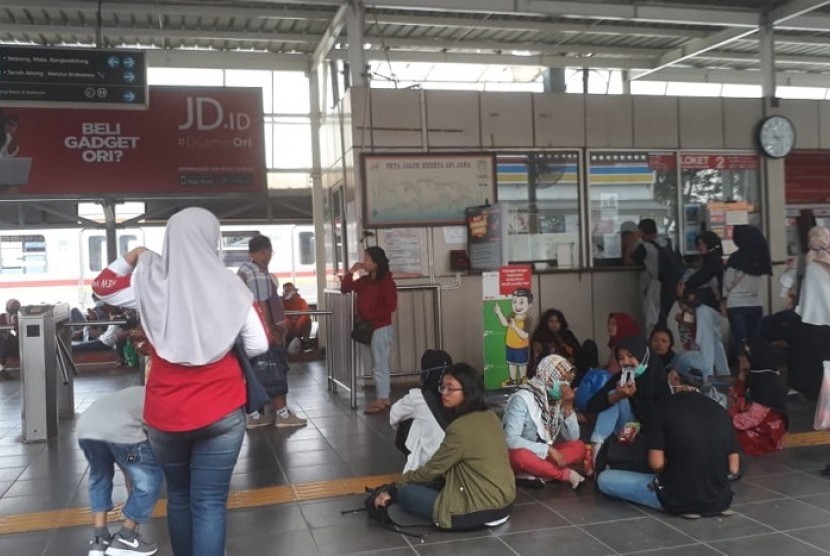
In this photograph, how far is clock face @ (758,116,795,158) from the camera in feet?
30.9

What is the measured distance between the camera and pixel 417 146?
332 inches

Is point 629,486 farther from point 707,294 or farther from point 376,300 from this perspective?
point 707,294

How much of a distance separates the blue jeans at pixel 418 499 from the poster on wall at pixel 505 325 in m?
3.04

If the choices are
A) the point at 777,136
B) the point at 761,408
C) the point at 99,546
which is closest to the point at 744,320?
the point at 761,408

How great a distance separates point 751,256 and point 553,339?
6.83 feet

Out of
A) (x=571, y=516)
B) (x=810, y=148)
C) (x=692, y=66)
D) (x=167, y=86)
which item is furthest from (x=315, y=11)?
(x=692, y=66)

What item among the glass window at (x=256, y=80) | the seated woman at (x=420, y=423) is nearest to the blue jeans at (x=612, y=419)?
the seated woman at (x=420, y=423)

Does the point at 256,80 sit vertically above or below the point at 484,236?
above

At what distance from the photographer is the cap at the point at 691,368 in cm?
529

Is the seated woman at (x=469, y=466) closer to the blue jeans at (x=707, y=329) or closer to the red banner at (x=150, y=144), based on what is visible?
the blue jeans at (x=707, y=329)

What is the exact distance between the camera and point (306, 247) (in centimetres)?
1606

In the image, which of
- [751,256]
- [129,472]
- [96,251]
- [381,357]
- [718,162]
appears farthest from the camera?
[96,251]

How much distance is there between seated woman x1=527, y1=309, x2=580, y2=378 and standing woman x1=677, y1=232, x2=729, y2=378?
1243 millimetres

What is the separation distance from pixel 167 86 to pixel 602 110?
16.6 ft
